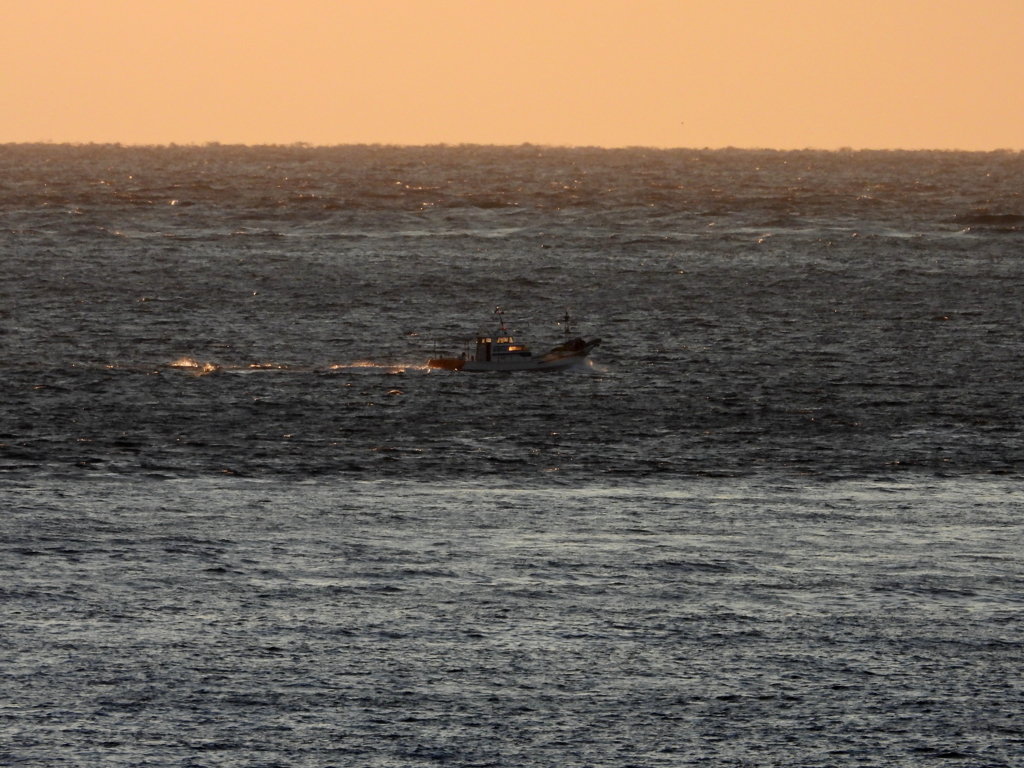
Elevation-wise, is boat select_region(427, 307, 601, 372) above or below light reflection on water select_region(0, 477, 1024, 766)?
above

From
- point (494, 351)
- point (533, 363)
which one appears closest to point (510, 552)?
point (494, 351)

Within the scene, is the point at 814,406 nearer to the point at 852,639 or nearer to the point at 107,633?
the point at 852,639

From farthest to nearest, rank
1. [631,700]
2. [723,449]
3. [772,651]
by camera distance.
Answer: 1. [723,449]
2. [772,651]
3. [631,700]

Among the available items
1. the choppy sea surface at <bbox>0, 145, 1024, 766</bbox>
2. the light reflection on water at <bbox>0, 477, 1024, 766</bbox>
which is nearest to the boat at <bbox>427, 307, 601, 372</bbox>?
the choppy sea surface at <bbox>0, 145, 1024, 766</bbox>

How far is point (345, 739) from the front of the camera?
39.6 metres

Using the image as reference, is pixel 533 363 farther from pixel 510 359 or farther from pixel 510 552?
pixel 510 552

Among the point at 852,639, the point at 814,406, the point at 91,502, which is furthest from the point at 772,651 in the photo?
the point at 814,406

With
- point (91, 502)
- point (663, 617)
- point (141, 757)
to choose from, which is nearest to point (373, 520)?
point (91, 502)

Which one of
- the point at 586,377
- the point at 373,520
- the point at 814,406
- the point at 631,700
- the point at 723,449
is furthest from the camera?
the point at 586,377

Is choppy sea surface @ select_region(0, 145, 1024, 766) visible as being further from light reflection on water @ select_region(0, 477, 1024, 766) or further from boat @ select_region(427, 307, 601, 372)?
boat @ select_region(427, 307, 601, 372)

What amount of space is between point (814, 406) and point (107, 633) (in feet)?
166

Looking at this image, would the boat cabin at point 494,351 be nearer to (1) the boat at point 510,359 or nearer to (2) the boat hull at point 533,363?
(1) the boat at point 510,359

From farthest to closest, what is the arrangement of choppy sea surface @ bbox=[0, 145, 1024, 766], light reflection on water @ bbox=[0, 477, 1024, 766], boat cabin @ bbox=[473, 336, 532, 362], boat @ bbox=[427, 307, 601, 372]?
boat @ bbox=[427, 307, 601, 372] → boat cabin @ bbox=[473, 336, 532, 362] → choppy sea surface @ bbox=[0, 145, 1024, 766] → light reflection on water @ bbox=[0, 477, 1024, 766]

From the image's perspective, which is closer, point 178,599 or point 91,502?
point 178,599
